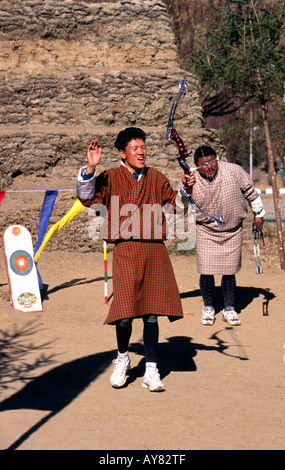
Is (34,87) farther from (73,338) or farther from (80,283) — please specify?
(73,338)

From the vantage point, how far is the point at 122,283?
4984 millimetres

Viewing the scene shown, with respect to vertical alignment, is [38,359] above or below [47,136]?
below

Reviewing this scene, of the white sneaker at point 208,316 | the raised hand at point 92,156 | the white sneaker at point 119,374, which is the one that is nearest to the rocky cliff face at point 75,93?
the white sneaker at point 208,316

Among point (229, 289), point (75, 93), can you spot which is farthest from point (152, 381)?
point (75, 93)

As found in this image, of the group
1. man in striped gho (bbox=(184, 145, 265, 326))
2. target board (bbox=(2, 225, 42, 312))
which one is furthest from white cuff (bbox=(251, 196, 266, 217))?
target board (bbox=(2, 225, 42, 312))

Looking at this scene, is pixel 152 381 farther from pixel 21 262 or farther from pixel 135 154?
pixel 21 262

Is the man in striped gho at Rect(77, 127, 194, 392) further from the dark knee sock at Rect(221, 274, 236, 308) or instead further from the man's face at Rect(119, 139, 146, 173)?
the dark knee sock at Rect(221, 274, 236, 308)

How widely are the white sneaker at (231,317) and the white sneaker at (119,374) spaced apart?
2.25 m

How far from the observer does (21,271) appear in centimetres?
778

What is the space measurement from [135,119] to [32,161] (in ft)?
6.81

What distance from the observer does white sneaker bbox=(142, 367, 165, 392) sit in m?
4.82

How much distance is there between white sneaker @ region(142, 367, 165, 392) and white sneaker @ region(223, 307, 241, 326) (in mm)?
2329

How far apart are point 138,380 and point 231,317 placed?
85.2 inches
